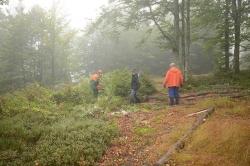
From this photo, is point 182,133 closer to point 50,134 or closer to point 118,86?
point 50,134

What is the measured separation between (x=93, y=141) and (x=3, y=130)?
11.5 ft

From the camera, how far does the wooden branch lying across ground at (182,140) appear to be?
9.56m

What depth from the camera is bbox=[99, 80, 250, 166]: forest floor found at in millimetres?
9547

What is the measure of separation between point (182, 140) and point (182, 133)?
2.85 ft

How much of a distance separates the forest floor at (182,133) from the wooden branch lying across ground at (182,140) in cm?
16

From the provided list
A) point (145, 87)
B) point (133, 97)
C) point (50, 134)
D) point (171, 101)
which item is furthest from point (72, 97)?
point (50, 134)

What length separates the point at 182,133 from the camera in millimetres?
11719

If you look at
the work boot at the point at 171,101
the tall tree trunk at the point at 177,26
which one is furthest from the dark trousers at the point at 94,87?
the tall tree trunk at the point at 177,26

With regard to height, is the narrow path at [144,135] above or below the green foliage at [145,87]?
below

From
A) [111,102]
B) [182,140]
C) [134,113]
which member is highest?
[111,102]

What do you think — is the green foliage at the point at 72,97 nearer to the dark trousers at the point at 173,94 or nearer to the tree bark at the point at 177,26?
the dark trousers at the point at 173,94

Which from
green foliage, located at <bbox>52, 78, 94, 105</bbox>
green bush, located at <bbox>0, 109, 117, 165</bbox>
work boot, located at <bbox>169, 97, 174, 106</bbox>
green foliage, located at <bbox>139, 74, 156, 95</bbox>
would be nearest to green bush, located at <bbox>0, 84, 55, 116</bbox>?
green foliage, located at <bbox>52, 78, 94, 105</bbox>

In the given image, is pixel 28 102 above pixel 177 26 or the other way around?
the other way around

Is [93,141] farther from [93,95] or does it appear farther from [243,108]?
[93,95]
